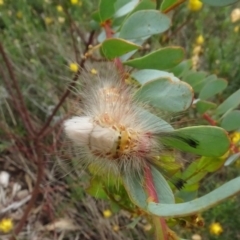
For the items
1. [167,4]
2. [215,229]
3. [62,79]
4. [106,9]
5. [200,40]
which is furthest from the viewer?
[200,40]

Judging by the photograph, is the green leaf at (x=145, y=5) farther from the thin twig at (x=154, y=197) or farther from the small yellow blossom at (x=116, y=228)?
the small yellow blossom at (x=116, y=228)

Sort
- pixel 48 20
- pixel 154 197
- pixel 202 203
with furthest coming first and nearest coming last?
pixel 48 20
pixel 154 197
pixel 202 203

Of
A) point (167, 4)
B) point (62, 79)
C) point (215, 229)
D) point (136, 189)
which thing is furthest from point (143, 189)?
point (62, 79)

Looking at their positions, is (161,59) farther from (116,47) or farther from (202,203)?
(202,203)

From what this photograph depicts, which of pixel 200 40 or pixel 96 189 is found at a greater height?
pixel 96 189

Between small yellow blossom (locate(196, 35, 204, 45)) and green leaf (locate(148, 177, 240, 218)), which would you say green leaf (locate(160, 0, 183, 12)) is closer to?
green leaf (locate(148, 177, 240, 218))

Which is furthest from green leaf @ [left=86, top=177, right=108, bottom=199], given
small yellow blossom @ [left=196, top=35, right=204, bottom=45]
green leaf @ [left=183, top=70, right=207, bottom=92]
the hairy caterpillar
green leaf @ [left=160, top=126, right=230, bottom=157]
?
small yellow blossom @ [left=196, top=35, right=204, bottom=45]

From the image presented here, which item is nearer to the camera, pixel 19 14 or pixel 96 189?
pixel 96 189
